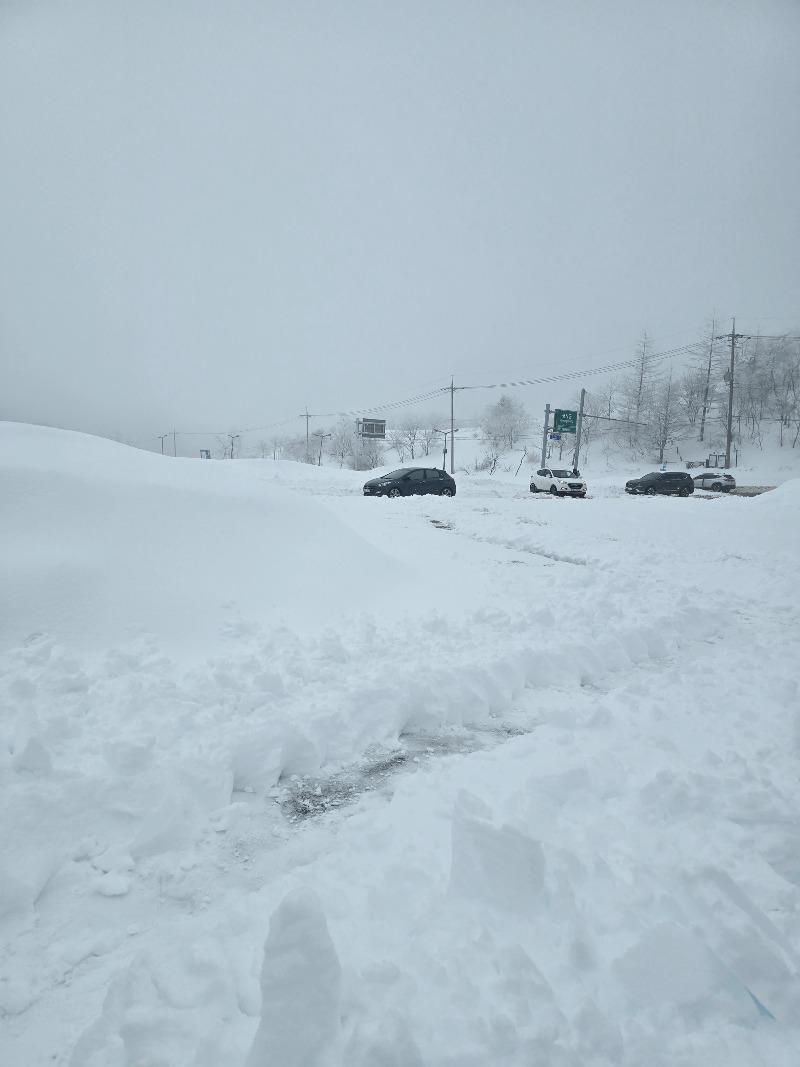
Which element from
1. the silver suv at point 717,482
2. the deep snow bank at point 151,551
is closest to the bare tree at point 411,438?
the silver suv at point 717,482

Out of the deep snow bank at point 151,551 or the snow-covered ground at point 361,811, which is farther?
the deep snow bank at point 151,551

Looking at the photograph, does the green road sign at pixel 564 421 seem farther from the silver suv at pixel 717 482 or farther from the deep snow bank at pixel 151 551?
the deep snow bank at pixel 151 551

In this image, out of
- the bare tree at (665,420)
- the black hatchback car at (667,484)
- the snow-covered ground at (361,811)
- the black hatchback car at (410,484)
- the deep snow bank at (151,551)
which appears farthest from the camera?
the bare tree at (665,420)

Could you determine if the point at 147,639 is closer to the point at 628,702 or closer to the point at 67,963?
the point at 67,963

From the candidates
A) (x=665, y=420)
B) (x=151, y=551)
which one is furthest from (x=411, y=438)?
(x=151, y=551)

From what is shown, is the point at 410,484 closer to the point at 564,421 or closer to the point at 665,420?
the point at 564,421

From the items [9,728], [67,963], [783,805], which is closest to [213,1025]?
[67,963]

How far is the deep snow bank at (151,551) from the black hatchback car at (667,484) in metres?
28.3

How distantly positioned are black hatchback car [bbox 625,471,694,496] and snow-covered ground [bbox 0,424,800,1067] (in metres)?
27.2

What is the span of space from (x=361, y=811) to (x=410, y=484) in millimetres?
19681

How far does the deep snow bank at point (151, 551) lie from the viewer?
163 inches

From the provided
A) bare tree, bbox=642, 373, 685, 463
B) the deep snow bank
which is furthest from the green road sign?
the deep snow bank

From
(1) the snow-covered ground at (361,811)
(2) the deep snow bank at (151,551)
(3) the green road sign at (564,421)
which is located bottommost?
(1) the snow-covered ground at (361,811)

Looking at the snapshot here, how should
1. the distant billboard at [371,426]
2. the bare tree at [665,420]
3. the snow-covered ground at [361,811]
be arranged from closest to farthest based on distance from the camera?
the snow-covered ground at [361,811] < the bare tree at [665,420] < the distant billboard at [371,426]
